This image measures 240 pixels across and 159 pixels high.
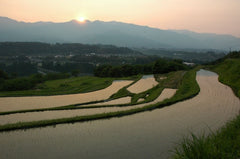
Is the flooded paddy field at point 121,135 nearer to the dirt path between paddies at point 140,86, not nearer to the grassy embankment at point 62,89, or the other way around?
the dirt path between paddies at point 140,86

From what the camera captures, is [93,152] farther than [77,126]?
No

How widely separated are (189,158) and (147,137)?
3501mm

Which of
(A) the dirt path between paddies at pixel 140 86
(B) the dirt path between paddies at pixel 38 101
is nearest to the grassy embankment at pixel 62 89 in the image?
(B) the dirt path between paddies at pixel 38 101

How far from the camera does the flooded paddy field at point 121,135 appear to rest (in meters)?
6.72

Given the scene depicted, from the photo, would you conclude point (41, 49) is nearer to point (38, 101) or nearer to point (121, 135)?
point (38, 101)

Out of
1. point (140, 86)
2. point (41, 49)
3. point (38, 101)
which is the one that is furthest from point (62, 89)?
point (41, 49)

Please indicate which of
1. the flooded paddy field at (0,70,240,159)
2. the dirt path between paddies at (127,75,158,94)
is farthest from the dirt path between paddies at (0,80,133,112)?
the flooded paddy field at (0,70,240,159)

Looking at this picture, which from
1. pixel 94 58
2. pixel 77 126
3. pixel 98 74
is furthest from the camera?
pixel 94 58

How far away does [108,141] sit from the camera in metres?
7.57

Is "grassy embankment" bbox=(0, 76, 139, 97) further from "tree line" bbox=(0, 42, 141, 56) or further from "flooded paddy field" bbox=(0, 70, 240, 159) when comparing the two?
"tree line" bbox=(0, 42, 141, 56)

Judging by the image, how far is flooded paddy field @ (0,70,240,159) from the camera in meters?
6.72

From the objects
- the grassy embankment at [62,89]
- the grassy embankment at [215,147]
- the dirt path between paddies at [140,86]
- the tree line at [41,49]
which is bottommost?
the grassy embankment at [62,89]

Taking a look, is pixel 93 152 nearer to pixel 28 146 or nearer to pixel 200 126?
pixel 28 146

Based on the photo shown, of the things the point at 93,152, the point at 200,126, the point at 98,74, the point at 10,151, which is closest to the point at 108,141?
the point at 93,152
